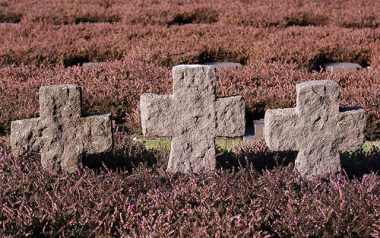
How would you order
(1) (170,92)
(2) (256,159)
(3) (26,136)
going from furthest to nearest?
(1) (170,92) < (2) (256,159) < (3) (26,136)

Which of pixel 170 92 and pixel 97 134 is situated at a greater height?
pixel 97 134

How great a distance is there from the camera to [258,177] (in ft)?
15.9

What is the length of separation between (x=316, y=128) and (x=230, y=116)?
56 cm

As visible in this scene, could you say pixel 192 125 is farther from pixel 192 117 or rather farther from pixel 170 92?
pixel 170 92

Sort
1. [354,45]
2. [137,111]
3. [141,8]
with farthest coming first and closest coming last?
[141,8], [354,45], [137,111]

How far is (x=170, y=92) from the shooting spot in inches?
311

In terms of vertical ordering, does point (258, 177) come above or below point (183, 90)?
below

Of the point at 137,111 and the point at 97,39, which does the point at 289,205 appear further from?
the point at 97,39

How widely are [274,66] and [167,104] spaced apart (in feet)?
14.9

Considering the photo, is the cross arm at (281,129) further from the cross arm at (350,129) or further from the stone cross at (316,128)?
the cross arm at (350,129)

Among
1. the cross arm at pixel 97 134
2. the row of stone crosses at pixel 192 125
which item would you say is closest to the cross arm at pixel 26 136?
the row of stone crosses at pixel 192 125

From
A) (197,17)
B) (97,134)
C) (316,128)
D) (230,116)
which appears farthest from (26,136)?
(197,17)

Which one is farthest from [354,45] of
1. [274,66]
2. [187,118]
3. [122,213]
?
[122,213]

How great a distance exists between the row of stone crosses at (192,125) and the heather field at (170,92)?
0.47 ft
